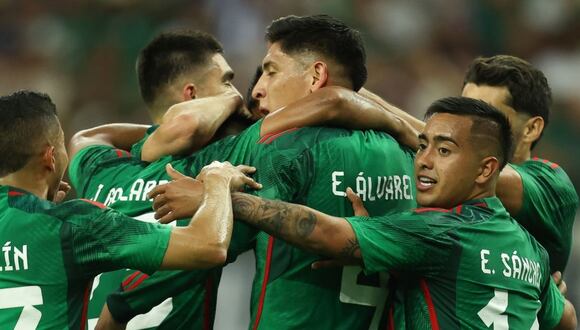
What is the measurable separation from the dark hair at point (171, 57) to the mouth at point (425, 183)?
1950mm

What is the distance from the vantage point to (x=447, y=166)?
14.4 feet

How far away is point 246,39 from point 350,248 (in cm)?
754

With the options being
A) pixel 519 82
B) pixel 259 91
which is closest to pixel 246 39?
pixel 519 82

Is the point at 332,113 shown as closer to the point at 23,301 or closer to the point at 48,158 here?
the point at 48,158

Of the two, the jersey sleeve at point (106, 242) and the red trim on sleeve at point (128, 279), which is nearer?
the jersey sleeve at point (106, 242)

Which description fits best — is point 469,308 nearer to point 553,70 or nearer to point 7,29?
point 553,70

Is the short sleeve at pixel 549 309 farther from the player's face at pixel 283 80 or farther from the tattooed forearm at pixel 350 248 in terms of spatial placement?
the player's face at pixel 283 80

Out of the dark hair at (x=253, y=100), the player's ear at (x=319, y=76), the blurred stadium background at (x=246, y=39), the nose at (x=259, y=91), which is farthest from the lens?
the blurred stadium background at (x=246, y=39)

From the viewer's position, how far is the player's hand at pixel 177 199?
169 inches

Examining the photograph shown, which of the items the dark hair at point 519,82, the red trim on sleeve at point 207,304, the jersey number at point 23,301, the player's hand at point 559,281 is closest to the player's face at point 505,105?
the dark hair at point 519,82

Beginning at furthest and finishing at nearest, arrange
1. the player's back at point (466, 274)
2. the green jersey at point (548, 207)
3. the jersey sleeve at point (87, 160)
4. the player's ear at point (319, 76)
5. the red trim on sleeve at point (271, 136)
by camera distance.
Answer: the jersey sleeve at point (87, 160) → the green jersey at point (548, 207) → the player's ear at point (319, 76) → the red trim on sleeve at point (271, 136) → the player's back at point (466, 274)

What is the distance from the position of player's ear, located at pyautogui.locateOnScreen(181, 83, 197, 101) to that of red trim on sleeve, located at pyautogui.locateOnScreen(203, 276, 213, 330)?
1183 mm

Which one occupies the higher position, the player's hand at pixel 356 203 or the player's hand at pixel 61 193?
the player's hand at pixel 356 203

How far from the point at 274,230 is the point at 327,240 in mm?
225
